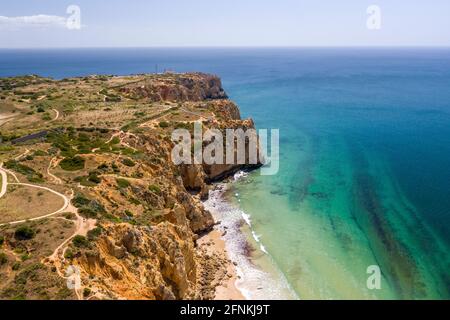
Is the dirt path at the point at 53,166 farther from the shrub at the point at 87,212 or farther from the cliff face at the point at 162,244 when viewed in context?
the shrub at the point at 87,212

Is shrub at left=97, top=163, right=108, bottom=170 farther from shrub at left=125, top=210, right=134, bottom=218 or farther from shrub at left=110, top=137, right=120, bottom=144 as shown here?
shrub at left=110, top=137, right=120, bottom=144

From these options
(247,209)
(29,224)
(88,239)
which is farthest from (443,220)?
(29,224)

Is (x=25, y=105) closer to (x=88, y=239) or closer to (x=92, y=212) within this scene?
(x=92, y=212)

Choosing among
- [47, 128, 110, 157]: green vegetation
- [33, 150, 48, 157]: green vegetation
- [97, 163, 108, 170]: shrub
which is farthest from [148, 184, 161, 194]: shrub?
[33, 150, 48, 157]: green vegetation

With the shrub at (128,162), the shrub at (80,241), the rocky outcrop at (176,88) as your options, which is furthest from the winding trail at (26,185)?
the rocky outcrop at (176,88)

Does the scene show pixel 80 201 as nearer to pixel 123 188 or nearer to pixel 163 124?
pixel 123 188
